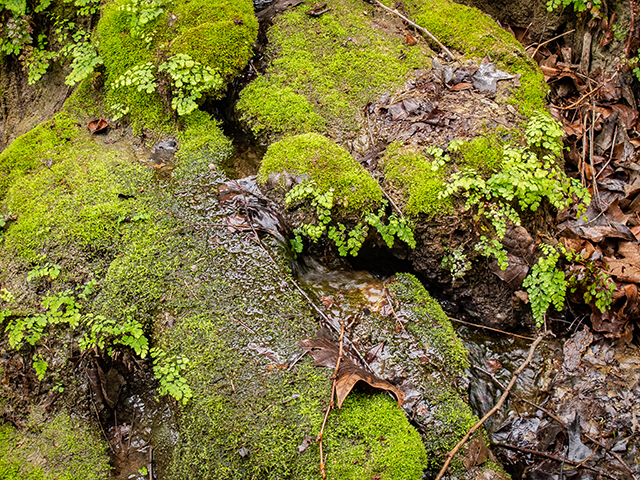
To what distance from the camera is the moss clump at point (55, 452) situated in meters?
3.13

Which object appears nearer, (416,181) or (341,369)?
(341,369)

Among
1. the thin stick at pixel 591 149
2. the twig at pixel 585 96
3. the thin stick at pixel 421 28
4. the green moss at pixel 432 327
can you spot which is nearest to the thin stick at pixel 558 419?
the green moss at pixel 432 327

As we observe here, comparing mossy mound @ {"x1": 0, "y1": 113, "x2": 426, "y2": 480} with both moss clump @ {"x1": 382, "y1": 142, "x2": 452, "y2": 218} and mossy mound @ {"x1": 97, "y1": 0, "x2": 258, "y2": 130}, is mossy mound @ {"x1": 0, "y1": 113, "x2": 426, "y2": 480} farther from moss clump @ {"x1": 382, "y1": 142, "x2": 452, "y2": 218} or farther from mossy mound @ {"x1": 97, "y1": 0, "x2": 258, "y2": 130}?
moss clump @ {"x1": 382, "y1": 142, "x2": 452, "y2": 218}

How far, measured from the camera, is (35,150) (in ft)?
14.6

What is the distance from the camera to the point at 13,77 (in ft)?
19.0

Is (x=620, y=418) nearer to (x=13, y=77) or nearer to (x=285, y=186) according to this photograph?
(x=285, y=186)

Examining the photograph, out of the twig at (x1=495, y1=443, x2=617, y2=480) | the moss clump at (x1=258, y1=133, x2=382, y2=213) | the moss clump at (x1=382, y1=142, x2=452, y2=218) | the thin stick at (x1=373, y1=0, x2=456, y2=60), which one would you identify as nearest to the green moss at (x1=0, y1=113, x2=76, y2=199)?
the moss clump at (x1=258, y1=133, x2=382, y2=213)

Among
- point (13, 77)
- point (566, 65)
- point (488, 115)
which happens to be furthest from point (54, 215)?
point (566, 65)

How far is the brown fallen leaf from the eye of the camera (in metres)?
2.91

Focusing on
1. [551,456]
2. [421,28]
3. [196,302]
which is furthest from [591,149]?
[196,302]

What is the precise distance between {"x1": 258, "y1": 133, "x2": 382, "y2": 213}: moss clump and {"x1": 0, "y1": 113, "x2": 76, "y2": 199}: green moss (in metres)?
2.36

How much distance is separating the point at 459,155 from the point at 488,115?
2.29 ft

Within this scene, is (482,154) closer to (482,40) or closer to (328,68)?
(482,40)

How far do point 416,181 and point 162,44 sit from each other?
3249 millimetres
